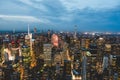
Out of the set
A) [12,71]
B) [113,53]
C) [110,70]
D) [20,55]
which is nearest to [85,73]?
[110,70]

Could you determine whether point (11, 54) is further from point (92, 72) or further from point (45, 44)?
point (92, 72)

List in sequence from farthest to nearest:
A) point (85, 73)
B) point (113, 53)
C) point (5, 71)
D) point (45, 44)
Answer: point (45, 44)
point (113, 53)
point (5, 71)
point (85, 73)

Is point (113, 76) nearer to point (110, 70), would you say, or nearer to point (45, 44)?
point (110, 70)

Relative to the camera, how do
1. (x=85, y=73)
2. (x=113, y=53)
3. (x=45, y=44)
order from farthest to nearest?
(x=45, y=44)
(x=113, y=53)
(x=85, y=73)

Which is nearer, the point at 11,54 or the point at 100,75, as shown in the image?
the point at 100,75

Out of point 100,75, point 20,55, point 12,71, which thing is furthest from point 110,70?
point 20,55

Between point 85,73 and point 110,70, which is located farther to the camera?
point 110,70

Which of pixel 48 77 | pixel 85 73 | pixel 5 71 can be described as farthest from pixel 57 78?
pixel 5 71

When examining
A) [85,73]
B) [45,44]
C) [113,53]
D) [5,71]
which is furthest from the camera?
[45,44]
